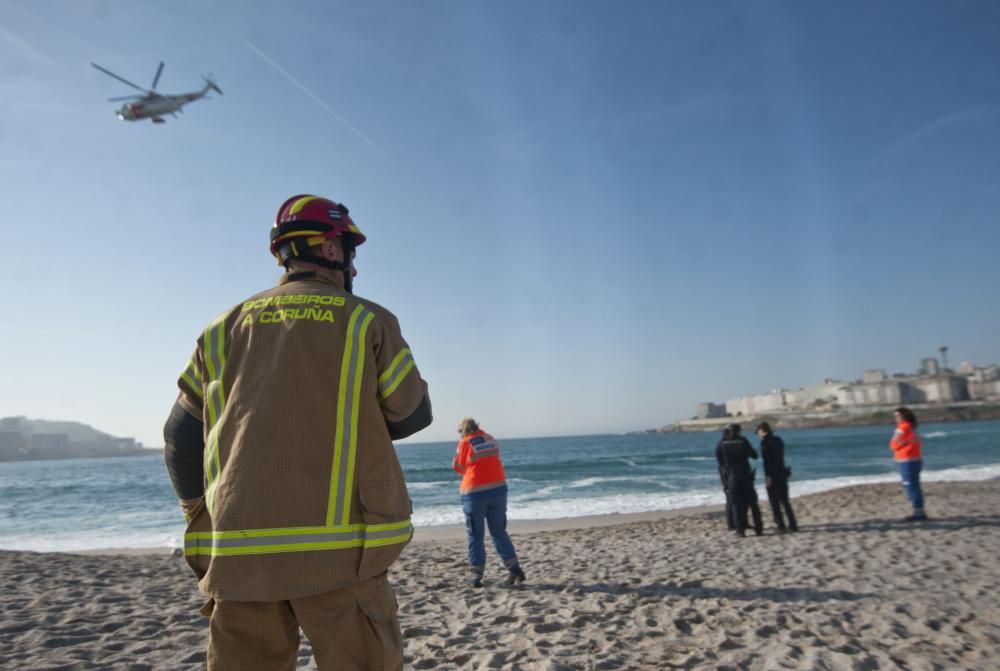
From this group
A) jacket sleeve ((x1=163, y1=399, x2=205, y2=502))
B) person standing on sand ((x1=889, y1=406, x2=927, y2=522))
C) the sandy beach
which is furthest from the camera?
person standing on sand ((x1=889, y1=406, x2=927, y2=522))

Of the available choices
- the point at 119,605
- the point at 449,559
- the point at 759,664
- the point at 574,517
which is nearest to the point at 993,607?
the point at 759,664

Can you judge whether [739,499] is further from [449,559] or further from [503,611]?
[503,611]

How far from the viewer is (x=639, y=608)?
5.10 meters

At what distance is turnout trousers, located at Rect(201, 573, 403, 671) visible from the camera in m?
1.52

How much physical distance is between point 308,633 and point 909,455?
1098cm

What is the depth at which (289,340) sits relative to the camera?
5.29 feet

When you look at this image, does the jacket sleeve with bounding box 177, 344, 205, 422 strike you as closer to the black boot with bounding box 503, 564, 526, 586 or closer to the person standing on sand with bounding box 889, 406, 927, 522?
the black boot with bounding box 503, 564, 526, 586

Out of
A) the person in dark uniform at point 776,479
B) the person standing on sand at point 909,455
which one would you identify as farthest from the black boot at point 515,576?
the person standing on sand at point 909,455

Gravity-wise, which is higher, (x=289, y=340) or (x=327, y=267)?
(x=327, y=267)

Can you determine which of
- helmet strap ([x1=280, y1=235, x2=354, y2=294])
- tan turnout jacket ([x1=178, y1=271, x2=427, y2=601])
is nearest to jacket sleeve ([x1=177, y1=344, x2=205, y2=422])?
tan turnout jacket ([x1=178, y1=271, x2=427, y2=601])

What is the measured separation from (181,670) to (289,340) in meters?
3.33

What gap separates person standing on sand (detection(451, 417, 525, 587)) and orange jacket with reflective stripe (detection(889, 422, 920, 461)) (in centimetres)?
703

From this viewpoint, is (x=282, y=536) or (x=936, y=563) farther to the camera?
(x=936, y=563)

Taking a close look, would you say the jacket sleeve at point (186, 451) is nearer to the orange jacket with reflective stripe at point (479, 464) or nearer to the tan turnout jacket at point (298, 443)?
the tan turnout jacket at point (298, 443)
